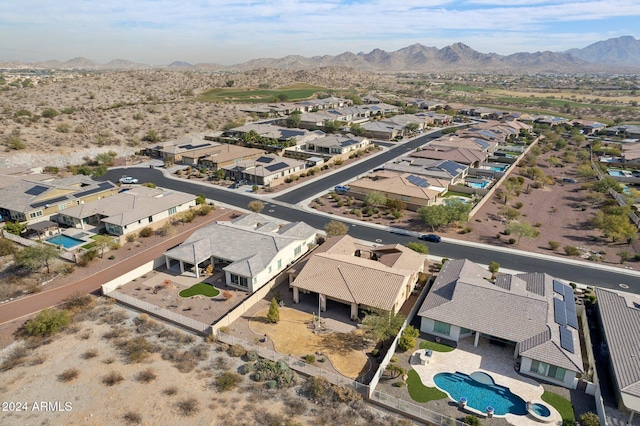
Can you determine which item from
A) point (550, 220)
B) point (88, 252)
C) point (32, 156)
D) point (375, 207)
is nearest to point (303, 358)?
point (88, 252)

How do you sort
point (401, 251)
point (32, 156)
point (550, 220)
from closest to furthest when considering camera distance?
point (401, 251) → point (550, 220) → point (32, 156)

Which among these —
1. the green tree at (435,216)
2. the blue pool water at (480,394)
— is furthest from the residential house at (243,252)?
the blue pool water at (480,394)

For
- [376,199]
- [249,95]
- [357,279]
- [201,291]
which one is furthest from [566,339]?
[249,95]

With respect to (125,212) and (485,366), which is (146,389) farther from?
(125,212)

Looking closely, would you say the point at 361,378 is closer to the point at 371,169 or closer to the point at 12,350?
the point at 12,350

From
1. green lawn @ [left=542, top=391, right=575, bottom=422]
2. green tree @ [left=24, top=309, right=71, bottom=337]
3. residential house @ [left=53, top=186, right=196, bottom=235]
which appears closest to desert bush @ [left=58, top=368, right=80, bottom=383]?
green tree @ [left=24, top=309, right=71, bottom=337]

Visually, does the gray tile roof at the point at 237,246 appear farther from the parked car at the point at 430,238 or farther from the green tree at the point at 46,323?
the parked car at the point at 430,238
